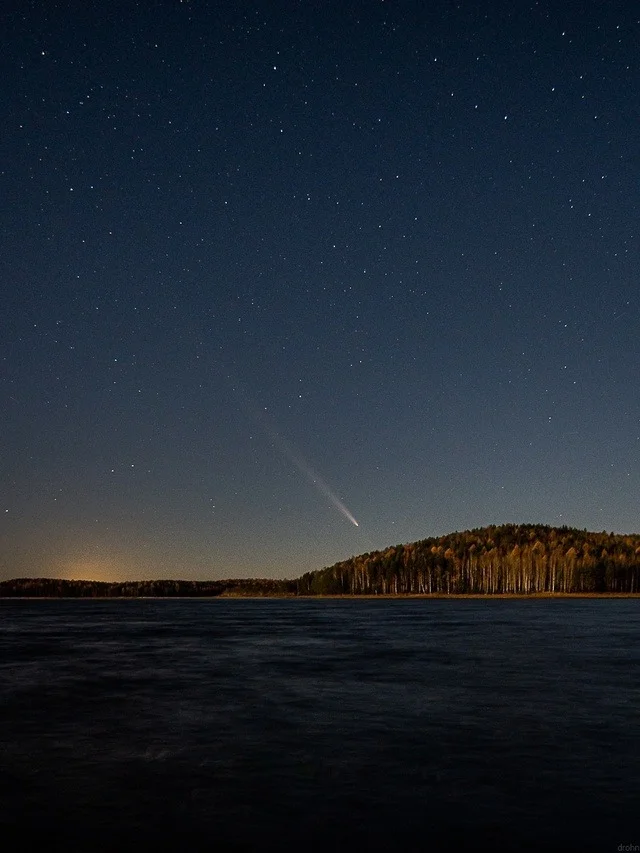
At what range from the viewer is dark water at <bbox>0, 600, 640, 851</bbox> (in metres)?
11.1

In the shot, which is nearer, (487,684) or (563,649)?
(487,684)

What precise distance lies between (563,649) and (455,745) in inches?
1110

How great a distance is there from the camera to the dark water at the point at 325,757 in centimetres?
1113

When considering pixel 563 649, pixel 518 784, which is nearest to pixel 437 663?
pixel 563 649

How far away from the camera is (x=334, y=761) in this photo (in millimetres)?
15438

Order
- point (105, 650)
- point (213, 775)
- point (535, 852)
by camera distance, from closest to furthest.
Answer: point (535, 852), point (213, 775), point (105, 650)

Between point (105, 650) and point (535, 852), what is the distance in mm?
41487

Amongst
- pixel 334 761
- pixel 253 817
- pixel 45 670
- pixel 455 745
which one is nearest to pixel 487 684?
pixel 455 745

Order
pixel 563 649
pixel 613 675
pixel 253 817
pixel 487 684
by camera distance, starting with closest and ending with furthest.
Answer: pixel 253 817, pixel 487 684, pixel 613 675, pixel 563 649

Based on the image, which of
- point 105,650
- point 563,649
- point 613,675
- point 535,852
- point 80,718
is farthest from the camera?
point 105,650

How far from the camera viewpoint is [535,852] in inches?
400

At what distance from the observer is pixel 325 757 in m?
15.8

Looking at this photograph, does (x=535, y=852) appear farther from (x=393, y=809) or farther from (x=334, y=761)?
(x=334, y=761)

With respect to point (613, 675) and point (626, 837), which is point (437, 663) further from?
point (626, 837)
